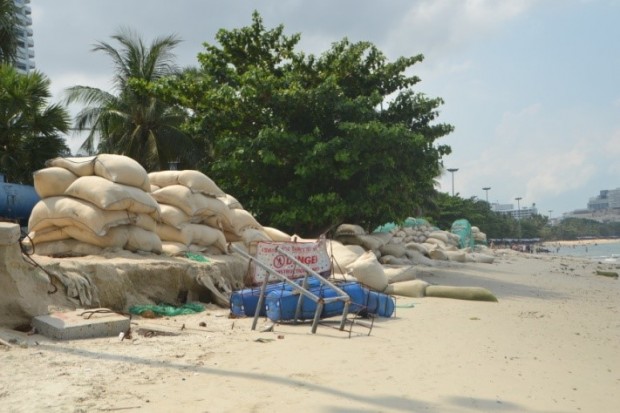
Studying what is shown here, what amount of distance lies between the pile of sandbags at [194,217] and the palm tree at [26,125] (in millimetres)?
5755

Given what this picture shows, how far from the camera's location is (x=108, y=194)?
822 centimetres

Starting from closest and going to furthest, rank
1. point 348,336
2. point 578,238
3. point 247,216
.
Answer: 1. point 348,336
2. point 247,216
3. point 578,238

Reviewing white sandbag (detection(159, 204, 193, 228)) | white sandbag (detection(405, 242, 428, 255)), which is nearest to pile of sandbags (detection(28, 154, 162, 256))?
white sandbag (detection(159, 204, 193, 228))

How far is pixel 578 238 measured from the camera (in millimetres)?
120688

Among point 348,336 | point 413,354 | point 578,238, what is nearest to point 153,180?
point 348,336

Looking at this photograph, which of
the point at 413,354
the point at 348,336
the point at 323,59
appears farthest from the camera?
the point at 323,59

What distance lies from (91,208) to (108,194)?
32 centimetres

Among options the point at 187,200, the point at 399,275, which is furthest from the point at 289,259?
the point at 399,275

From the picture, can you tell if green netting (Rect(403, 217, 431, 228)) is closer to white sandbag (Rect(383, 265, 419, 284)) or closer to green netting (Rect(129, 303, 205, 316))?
white sandbag (Rect(383, 265, 419, 284))

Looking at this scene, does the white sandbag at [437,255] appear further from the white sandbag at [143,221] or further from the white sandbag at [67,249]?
the white sandbag at [67,249]

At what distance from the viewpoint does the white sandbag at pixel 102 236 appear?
8.38 m

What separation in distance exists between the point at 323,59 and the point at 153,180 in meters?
7.22

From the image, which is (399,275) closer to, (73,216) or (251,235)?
(251,235)

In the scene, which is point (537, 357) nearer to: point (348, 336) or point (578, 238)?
point (348, 336)
